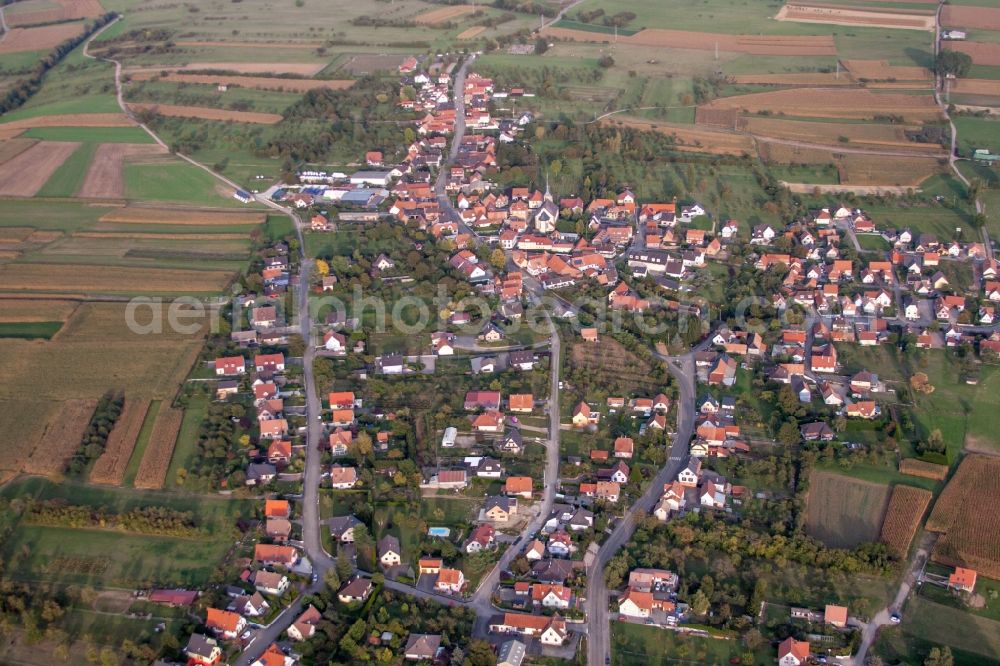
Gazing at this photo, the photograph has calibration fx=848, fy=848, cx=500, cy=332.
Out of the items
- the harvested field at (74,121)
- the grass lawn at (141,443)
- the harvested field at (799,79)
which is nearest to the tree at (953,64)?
the harvested field at (799,79)

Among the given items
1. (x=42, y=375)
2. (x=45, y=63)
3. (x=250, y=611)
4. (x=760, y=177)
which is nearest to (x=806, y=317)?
(x=760, y=177)

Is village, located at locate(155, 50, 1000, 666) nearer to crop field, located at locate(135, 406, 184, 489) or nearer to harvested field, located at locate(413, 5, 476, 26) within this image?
crop field, located at locate(135, 406, 184, 489)

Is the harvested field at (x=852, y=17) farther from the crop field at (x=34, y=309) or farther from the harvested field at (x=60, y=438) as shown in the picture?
the harvested field at (x=60, y=438)

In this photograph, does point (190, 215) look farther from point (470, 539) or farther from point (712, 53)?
point (712, 53)

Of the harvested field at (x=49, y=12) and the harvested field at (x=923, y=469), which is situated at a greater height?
the harvested field at (x=49, y=12)

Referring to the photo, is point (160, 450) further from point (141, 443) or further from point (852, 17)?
point (852, 17)
